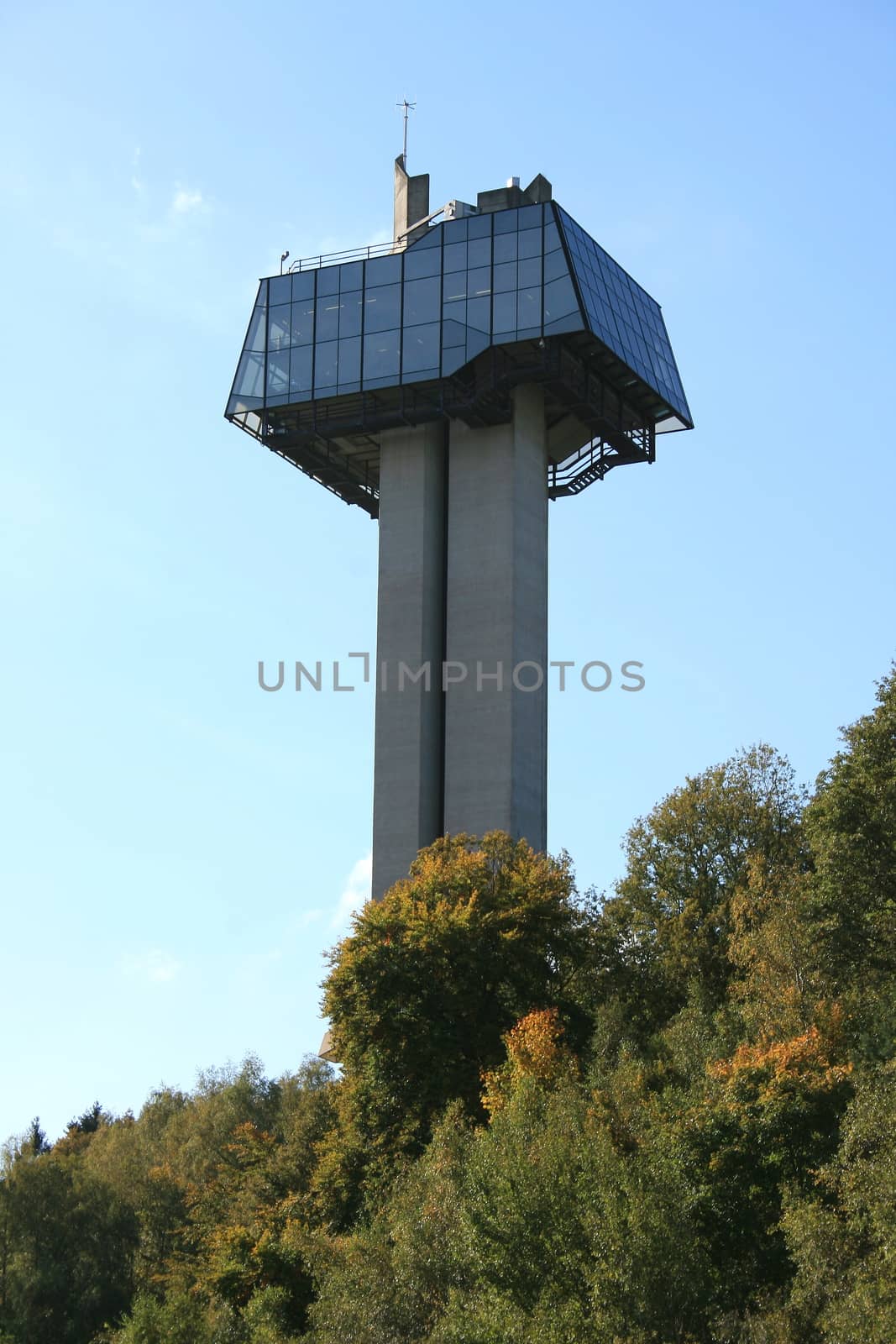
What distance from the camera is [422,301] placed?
78812 millimetres

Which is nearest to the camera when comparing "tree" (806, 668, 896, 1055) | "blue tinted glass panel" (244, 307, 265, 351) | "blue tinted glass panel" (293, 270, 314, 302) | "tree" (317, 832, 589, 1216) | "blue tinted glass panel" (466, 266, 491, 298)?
"tree" (806, 668, 896, 1055)

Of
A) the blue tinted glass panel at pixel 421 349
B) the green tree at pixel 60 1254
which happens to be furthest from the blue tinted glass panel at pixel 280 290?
the green tree at pixel 60 1254

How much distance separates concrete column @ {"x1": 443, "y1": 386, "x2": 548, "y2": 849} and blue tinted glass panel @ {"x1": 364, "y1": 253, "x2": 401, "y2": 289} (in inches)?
289

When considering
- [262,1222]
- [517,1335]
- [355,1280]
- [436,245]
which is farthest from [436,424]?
[517,1335]

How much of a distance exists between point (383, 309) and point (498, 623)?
15677 mm

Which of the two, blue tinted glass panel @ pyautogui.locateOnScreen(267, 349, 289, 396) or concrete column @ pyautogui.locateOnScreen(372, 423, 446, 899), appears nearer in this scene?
concrete column @ pyautogui.locateOnScreen(372, 423, 446, 899)

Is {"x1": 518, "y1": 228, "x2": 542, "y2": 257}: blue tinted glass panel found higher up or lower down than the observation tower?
higher up

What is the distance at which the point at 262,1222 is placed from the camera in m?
56.8

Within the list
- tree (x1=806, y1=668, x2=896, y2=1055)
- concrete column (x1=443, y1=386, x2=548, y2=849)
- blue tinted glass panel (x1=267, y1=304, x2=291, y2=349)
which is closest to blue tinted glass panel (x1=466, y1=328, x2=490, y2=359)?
concrete column (x1=443, y1=386, x2=548, y2=849)

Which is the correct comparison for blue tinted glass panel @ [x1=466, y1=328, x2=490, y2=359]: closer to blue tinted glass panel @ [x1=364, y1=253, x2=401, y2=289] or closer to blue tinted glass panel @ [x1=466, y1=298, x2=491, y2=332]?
blue tinted glass panel @ [x1=466, y1=298, x2=491, y2=332]

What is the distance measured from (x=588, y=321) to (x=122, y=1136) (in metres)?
49.5

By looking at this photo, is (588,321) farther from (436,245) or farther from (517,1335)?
(517,1335)

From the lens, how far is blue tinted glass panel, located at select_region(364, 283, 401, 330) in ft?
260

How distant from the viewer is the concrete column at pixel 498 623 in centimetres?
7350
